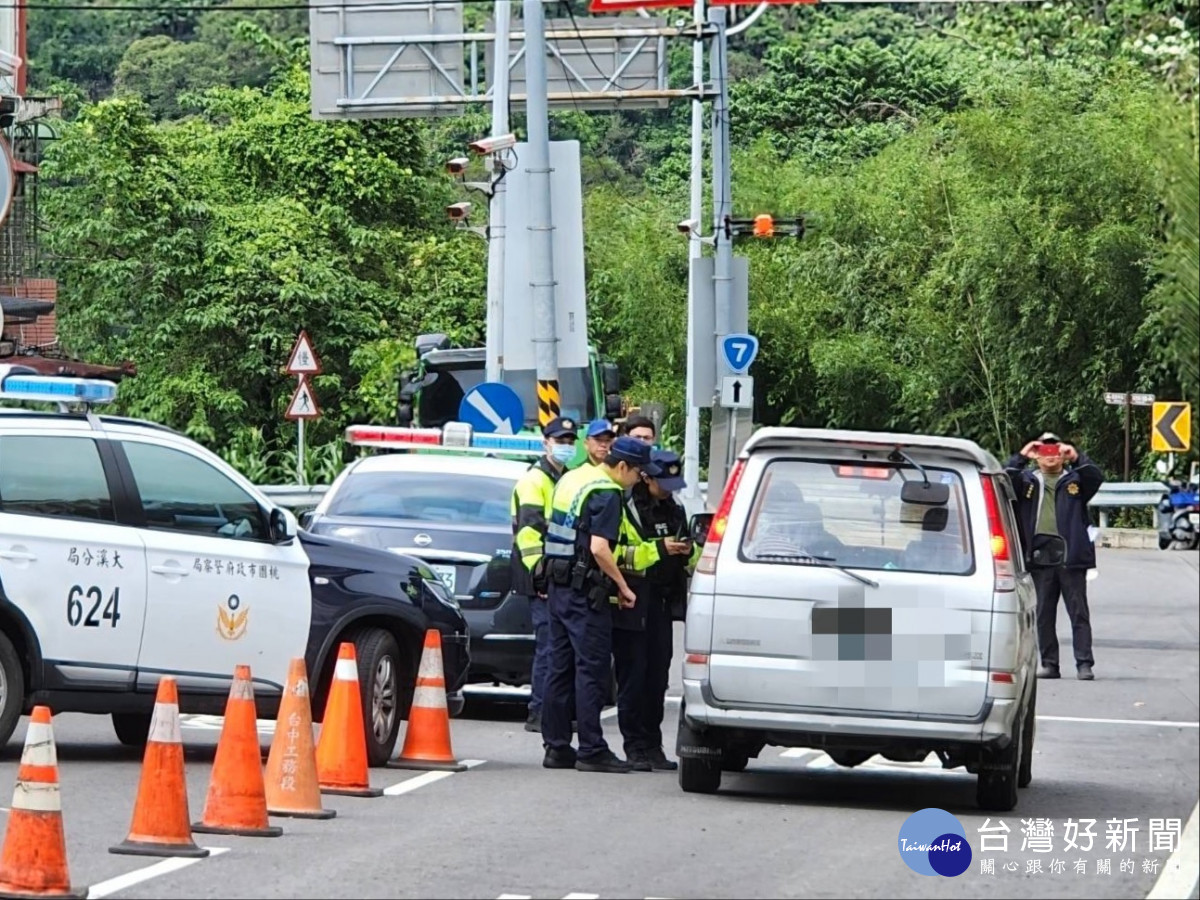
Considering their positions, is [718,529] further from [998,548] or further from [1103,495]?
[1103,495]

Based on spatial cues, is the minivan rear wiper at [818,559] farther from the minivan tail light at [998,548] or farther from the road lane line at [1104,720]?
the road lane line at [1104,720]

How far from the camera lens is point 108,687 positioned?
1213cm

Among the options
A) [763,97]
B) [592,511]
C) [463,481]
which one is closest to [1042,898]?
[592,511]

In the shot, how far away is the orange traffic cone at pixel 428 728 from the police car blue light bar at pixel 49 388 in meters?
2.11

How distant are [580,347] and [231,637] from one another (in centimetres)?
843

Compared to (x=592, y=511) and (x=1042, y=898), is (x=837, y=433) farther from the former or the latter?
(x=1042, y=898)

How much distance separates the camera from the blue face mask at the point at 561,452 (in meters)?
13.9

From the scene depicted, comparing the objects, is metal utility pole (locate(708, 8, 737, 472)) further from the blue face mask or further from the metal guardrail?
the blue face mask

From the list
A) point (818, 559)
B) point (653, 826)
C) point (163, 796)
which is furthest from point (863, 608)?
point (163, 796)

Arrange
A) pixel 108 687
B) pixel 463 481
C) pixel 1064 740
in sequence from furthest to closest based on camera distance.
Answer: pixel 463 481, pixel 1064 740, pixel 108 687

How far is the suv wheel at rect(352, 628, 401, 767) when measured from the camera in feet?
42.1

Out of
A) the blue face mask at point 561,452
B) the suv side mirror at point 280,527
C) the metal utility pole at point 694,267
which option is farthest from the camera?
the metal utility pole at point 694,267

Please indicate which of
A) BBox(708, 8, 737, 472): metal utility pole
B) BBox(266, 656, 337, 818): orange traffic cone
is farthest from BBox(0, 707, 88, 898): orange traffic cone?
BBox(708, 8, 737, 472): metal utility pole

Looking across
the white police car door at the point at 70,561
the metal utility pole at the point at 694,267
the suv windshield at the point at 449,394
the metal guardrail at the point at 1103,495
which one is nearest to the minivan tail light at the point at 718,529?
the white police car door at the point at 70,561
